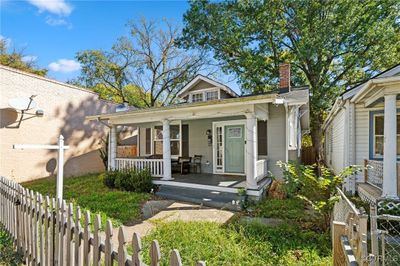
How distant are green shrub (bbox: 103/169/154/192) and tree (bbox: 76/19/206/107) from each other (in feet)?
47.2

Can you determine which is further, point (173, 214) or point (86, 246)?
point (173, 214)

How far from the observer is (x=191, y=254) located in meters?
3.96

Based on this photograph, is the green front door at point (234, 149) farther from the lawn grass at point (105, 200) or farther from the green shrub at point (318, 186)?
the green shrub at point (318, 186)

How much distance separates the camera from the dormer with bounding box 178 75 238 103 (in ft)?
38.8

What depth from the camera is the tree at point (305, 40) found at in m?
15.7

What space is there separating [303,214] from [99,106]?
12722 mm

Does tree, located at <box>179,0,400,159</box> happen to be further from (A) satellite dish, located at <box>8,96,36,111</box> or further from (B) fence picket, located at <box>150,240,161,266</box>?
(B) fence picket, located at <box>150,240,161,266</box>

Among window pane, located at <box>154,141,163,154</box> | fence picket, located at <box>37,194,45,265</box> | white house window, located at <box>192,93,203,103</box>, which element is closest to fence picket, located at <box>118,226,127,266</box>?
fence picket, located at <box>37,194,45,265</box>

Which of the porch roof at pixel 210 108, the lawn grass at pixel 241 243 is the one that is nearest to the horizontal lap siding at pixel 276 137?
the porch roof at pixel 210 108

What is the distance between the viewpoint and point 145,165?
9898 millimetres

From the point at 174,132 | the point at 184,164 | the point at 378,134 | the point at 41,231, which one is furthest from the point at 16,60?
the point at 378,134

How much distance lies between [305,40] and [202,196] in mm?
13063

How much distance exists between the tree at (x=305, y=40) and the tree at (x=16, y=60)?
1451 centimetres

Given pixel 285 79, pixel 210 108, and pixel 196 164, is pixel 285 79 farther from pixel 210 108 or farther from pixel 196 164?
pixel 196 164
